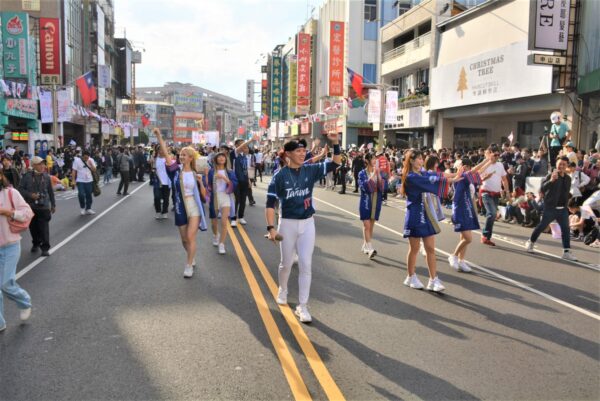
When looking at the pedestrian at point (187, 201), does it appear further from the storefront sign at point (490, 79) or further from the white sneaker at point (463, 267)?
the storefront sign at point (490, 79)

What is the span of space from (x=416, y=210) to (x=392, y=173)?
15738 mm

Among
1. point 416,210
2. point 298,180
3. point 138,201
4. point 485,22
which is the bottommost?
point 138,201

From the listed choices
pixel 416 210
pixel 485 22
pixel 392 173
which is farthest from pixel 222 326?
pixel 485 22

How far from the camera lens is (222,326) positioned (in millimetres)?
5273

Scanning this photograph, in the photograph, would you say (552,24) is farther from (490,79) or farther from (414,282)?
(414,282)

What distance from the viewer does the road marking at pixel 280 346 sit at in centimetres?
390

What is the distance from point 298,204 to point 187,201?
98.4 inches

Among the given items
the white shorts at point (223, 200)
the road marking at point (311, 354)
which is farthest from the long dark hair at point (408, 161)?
the white shorts at point (223, 200)

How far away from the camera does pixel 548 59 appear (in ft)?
59.6

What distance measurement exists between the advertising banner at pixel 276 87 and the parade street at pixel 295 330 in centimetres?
6747

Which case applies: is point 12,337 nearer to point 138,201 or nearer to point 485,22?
point 138,201

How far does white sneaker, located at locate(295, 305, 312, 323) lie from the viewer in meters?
5.36

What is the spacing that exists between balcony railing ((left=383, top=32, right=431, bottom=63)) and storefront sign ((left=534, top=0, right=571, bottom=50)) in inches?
494

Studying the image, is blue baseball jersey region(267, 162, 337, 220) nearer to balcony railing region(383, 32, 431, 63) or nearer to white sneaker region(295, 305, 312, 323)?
white sneaker region(295, 305, 312, 323)
